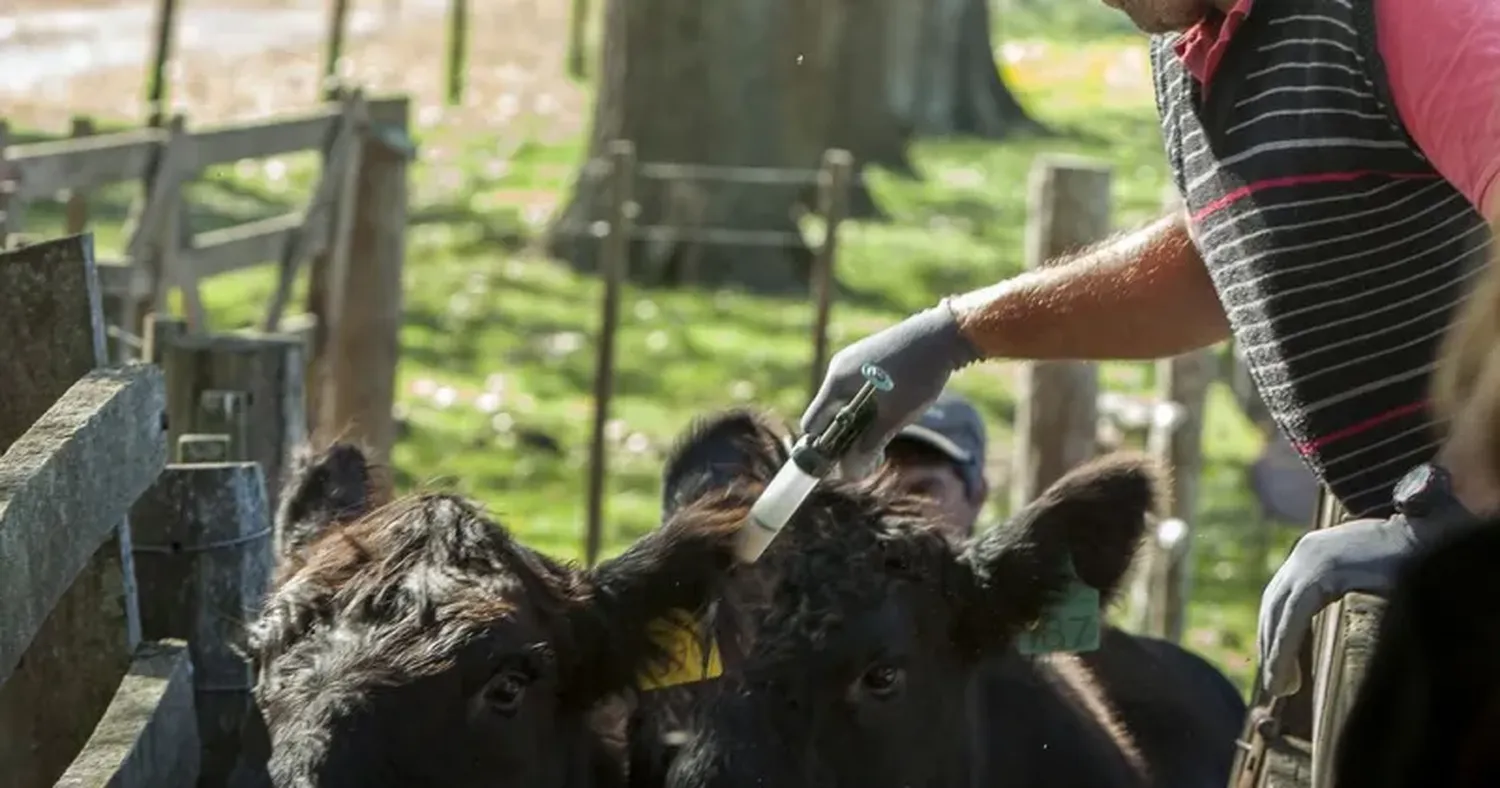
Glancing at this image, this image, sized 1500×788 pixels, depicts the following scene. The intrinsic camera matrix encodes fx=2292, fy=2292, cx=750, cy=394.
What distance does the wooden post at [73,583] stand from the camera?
12.7 feet

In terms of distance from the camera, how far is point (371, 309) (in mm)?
10156

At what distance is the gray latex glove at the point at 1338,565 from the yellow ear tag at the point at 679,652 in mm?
1248

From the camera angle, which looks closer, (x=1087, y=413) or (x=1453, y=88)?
(x=1453, y=88)

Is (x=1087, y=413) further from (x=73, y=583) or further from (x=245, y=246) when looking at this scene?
(x=73, y=583)

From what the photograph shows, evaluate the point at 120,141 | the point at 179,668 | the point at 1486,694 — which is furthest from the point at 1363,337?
the point at 120,141

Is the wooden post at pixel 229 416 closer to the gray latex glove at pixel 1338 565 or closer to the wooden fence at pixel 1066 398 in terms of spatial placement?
the gray latex glove at pixel 1338 565

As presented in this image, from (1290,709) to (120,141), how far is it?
6811 mm

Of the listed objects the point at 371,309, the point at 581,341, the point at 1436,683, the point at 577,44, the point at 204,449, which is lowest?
the point at 581,341

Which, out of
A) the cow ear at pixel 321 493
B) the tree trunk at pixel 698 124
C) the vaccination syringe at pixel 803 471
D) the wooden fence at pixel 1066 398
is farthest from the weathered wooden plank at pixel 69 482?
the tree trunk at pixel 698 124

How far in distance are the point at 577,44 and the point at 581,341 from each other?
12.4 meters

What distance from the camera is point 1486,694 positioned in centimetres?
201

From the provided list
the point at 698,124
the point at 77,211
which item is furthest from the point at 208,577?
the point at 698,124

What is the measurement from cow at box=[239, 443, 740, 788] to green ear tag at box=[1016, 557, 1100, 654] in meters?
0.77

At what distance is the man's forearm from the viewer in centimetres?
416
